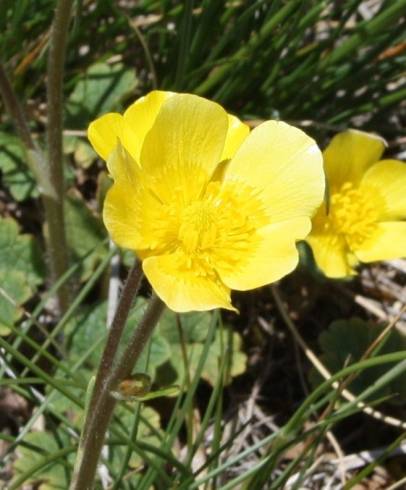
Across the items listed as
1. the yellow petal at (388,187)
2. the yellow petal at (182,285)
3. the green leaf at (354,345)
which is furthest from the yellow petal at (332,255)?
the yellow petal at (182,285)

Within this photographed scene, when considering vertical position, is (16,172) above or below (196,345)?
above

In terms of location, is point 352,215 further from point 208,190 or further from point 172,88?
point 208,190

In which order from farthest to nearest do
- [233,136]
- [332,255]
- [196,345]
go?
[196,345]
[332,255]
[233,136]

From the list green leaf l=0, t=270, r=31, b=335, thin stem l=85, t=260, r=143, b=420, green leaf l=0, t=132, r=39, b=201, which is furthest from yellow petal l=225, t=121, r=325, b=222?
green leaf l=0, t=132, r=39, b=201

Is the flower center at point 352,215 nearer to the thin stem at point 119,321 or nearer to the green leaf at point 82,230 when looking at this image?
the green leaf at point 82,230

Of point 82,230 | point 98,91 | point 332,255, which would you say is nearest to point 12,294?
point 82,230

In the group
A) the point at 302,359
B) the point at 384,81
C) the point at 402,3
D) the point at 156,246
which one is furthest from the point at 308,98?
the point at 156,246
